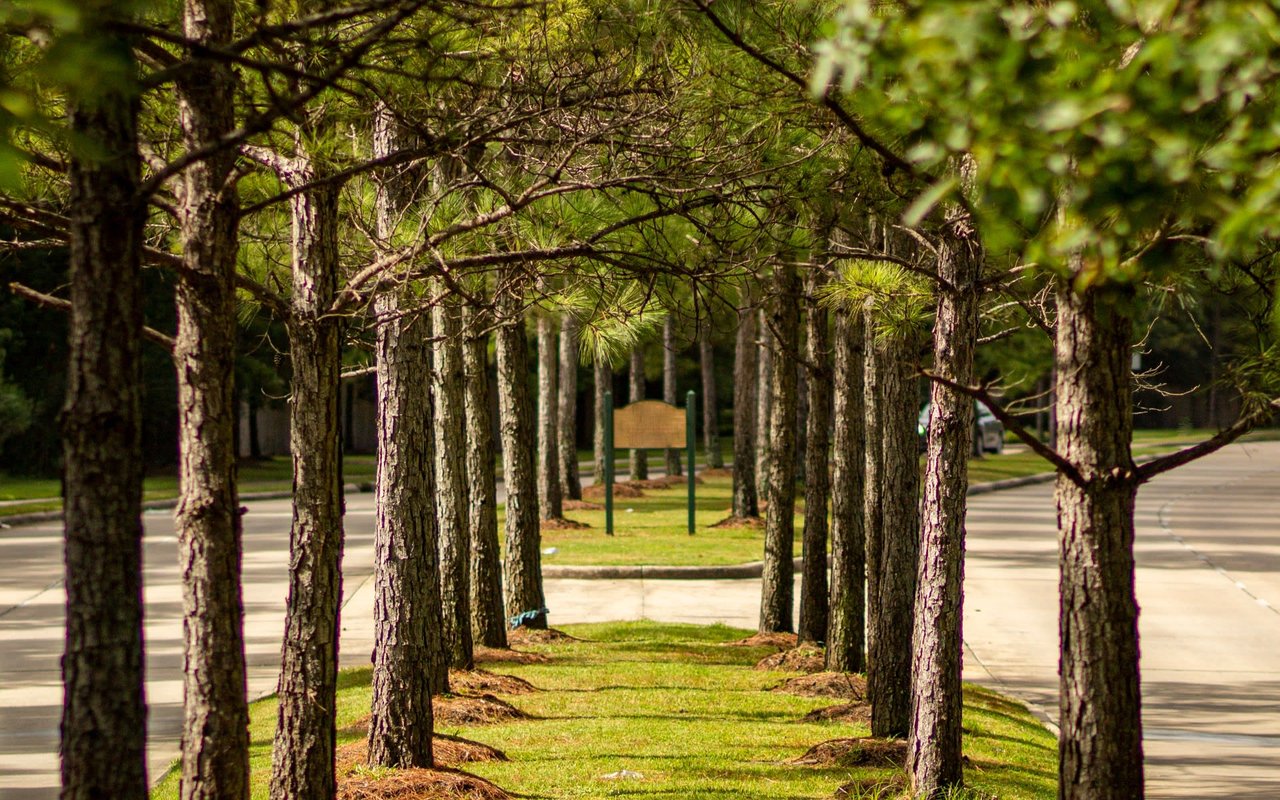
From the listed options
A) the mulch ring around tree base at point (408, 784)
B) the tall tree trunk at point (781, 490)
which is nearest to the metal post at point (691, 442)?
the tall tree trunk at point (781, 490)

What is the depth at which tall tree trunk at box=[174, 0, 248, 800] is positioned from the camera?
4.48 meters

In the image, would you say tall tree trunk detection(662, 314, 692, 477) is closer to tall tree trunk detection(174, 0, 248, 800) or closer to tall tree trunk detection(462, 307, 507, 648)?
tall tree trunk detection(462, 307, 507, 648)

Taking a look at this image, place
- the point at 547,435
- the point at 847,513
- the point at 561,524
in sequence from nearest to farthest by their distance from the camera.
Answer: the point at 847,513, the point at 561,524, the point at 547,435

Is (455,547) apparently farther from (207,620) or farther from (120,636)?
(120,636)

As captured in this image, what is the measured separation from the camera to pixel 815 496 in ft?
39.4

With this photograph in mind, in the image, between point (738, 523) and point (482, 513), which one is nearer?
point (482, 513)

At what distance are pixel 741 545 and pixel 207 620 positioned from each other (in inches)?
695

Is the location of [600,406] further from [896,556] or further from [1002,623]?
[896,556]

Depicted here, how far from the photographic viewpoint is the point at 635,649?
13289mm

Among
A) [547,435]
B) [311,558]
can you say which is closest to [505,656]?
[311,558]

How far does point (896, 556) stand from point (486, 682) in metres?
3.59

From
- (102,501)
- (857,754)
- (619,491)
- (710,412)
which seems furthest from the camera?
(710,412)

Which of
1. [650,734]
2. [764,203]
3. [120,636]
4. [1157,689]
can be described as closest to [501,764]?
[650,734]

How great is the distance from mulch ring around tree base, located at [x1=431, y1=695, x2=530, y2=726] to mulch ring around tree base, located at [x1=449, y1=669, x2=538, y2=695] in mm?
487
